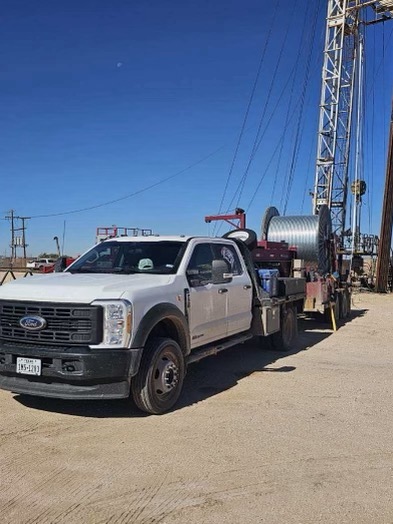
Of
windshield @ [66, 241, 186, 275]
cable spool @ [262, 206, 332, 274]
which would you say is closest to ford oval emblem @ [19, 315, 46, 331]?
windshield @ [66, 241, 186, 275]

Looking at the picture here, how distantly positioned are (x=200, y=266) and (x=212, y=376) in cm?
174

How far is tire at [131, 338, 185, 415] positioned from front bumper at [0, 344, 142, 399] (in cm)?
22

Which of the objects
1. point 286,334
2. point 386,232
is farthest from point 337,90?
point 286,334

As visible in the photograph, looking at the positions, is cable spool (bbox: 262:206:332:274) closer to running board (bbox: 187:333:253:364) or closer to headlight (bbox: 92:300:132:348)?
running board (bbox: 187:333:253:364)

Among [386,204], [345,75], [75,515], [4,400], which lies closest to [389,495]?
[75,515]

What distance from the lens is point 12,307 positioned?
16.9 feet

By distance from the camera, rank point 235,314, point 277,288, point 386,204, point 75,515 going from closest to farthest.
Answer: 1. point 75,515
2. point 235,314
3. point 277,288
4. point 386,204

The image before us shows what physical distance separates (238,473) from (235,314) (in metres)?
3.35

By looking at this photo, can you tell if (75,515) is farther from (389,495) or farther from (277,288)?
(277,288)

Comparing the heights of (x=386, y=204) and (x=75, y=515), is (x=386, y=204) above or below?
above

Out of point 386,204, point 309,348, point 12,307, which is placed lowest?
point 309,348

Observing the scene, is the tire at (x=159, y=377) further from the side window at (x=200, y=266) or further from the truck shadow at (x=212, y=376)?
the side window at (x=200, y=266)

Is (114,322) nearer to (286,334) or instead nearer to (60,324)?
(60,324)

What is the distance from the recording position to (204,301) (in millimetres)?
6289
